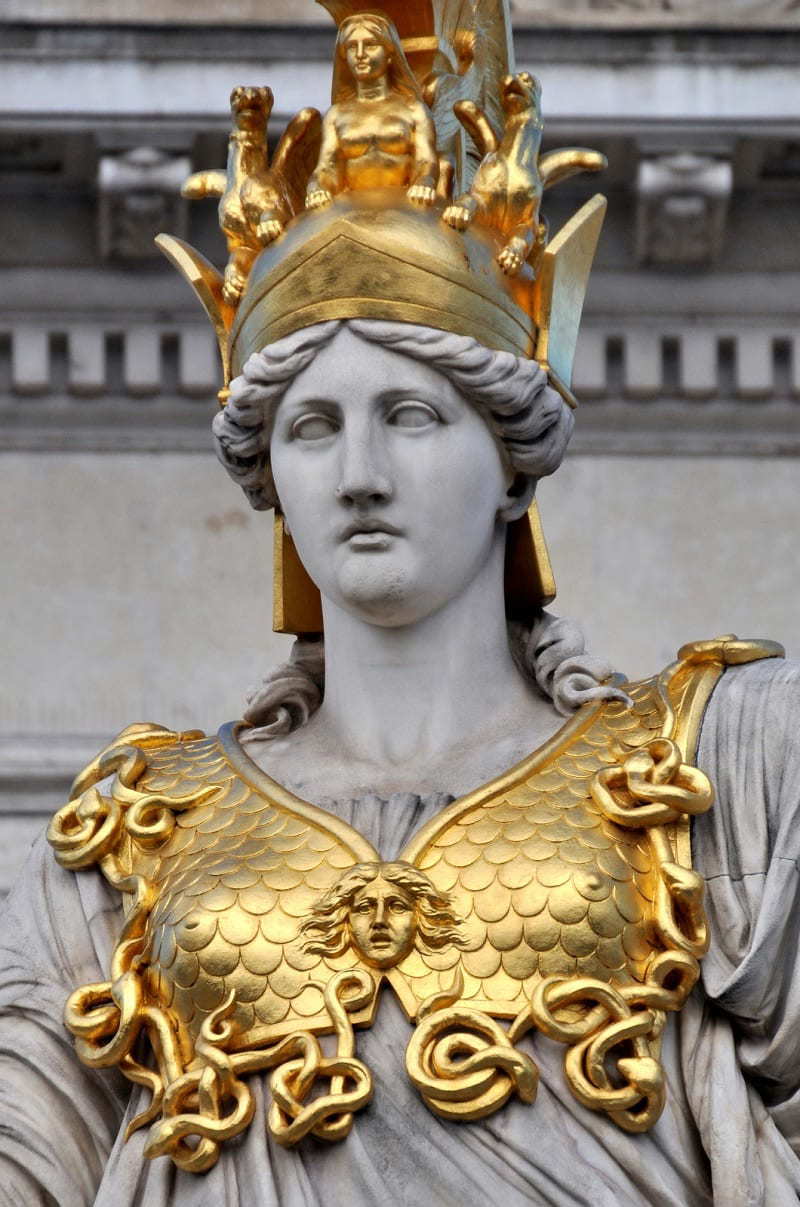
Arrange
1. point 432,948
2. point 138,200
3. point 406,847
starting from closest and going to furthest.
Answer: point 432,948, point 406,847, point 138,200

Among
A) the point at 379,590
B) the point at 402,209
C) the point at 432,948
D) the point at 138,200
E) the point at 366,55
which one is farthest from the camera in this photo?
the point at 138,200

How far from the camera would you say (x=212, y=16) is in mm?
11562

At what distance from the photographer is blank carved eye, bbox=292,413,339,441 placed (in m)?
6.64

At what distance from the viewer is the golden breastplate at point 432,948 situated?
20.7 feet

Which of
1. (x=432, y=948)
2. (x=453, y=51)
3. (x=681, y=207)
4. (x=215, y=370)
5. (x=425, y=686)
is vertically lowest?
(x=215, y=370)

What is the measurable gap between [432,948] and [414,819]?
0.24m

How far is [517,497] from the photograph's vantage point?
6812mm

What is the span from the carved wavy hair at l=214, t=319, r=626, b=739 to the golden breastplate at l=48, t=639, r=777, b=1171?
0.22m

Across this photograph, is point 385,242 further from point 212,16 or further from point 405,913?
point 212,16

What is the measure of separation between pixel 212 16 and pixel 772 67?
1359mm

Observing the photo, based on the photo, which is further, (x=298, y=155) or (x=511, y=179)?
(x=298, y=155)

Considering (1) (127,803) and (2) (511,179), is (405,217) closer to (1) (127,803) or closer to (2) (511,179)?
(2) (511,179)

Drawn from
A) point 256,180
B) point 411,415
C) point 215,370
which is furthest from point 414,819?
point 215,370

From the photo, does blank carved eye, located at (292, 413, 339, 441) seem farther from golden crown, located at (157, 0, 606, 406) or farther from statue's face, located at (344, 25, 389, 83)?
statue's face, located at (344, 25, 389, 83)
